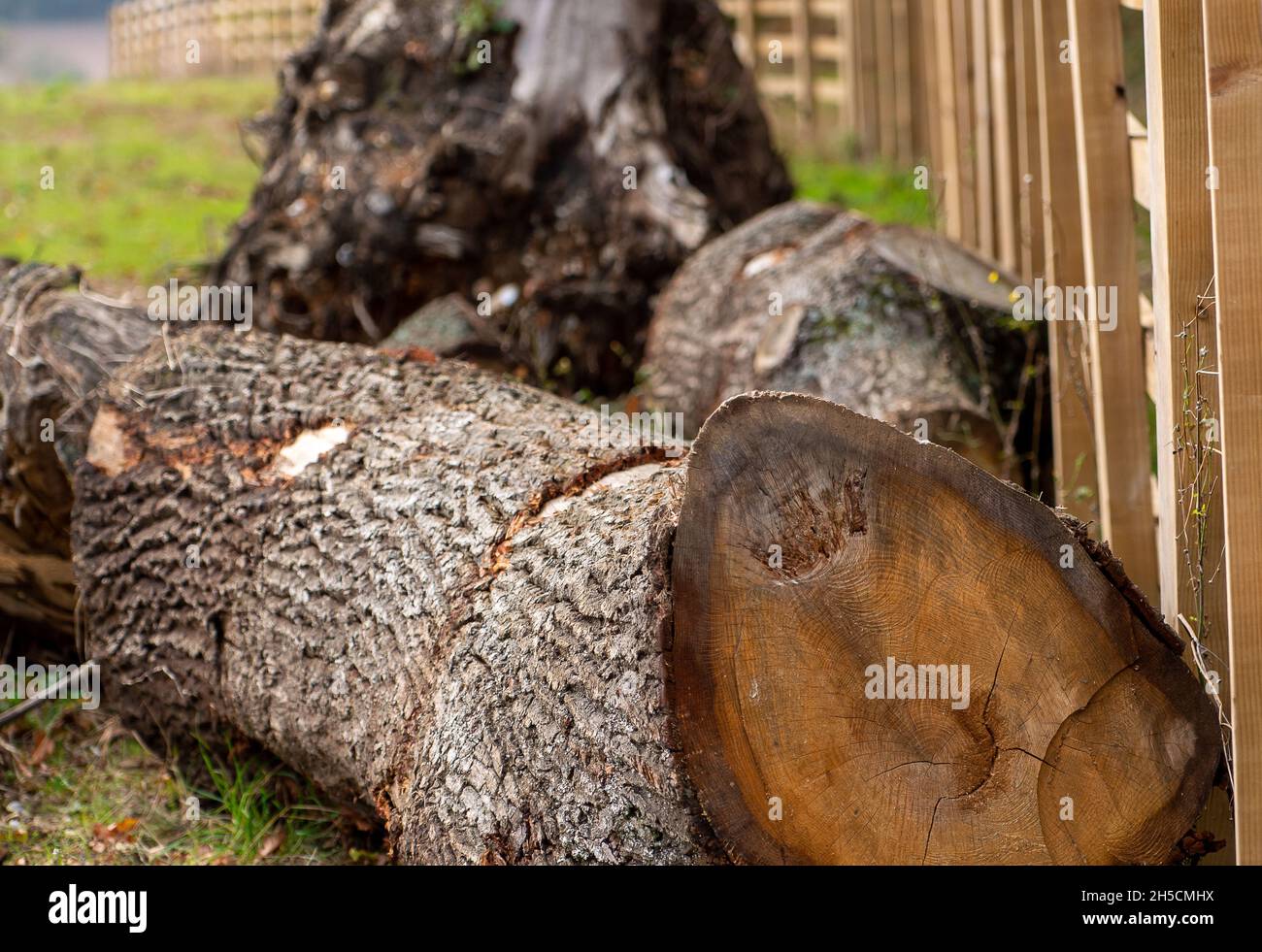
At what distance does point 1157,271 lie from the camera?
246cm

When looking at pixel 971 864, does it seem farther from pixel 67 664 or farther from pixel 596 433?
pixel 67 664

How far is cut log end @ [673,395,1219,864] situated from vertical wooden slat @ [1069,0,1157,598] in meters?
1.09

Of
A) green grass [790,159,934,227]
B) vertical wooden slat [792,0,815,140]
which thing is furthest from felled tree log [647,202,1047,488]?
vertical wooden slat [792,0,815,140]

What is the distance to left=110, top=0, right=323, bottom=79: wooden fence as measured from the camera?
18.4 metres

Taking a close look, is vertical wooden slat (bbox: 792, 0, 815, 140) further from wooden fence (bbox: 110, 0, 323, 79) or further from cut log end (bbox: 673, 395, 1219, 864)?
cut log end (bbox: 673, 395, 1219, 864)

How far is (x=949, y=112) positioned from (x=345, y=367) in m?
3.94

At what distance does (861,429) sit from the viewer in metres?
2.07

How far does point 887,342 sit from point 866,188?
5604mm

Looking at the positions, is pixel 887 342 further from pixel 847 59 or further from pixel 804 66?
pixel 804 66

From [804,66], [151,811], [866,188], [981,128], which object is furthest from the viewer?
[804,66]

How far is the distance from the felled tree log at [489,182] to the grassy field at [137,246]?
926 mm

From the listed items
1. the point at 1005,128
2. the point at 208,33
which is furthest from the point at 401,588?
the point at 208,33

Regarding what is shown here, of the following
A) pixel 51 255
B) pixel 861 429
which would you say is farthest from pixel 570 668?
pixel 51 255

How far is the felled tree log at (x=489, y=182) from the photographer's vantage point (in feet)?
18.5
